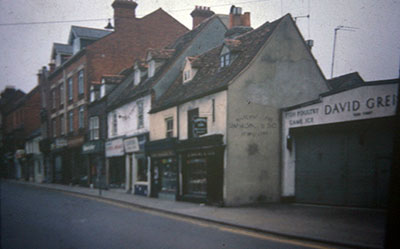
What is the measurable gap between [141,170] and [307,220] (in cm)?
1586

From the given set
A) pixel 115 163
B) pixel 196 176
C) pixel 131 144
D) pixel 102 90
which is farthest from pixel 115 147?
pixel 196 176

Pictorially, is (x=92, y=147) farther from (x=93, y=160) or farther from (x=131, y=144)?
(x=131, y=144)

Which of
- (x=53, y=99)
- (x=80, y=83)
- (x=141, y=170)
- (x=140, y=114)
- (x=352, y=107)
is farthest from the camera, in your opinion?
(x=53, y=99)

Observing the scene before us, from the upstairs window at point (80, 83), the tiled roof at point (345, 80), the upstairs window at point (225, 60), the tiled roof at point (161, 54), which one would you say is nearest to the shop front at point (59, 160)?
the upstairs window at point (80, 83)

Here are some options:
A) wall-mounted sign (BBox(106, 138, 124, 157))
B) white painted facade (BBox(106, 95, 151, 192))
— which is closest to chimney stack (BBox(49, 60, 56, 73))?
wall-mounted sign (BBox(106, 138, 124, 157))

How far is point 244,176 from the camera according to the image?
58.1 feet

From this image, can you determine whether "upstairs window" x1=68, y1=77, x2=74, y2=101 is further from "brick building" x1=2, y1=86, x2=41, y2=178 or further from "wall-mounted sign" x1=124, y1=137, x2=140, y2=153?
"wall-mounted sign" x1=124, y1=137, x2=140, y2=153

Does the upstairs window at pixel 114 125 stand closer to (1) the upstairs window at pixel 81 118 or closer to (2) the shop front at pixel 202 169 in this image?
(1) the upstairs window at pixel 81 118

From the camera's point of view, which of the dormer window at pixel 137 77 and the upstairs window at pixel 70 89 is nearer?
the dormer window at pixel 137 77

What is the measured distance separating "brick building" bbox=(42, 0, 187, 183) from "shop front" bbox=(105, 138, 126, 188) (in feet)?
17.7

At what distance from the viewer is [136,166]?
1067 inches

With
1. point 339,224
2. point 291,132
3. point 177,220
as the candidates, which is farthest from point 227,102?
point 339,224

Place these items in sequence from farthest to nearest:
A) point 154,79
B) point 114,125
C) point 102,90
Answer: point 102,90 → point 114,125 → point 154,79

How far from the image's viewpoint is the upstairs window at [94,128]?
1321 inches
